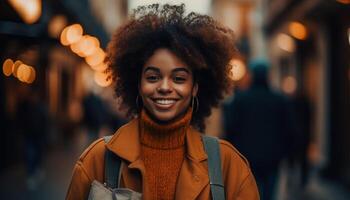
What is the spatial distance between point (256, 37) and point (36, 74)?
1904cm

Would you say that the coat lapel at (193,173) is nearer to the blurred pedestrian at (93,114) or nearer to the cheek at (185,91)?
the cheek at (185,91)

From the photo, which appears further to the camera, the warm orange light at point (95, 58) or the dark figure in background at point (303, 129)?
the warm orange light at point (95, 58)

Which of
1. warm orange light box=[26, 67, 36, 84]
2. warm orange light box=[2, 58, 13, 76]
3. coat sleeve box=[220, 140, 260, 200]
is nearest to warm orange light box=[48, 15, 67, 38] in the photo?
warm orange light box=[2, 58, 13, 76]

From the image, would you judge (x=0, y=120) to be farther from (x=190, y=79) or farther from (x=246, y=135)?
(x=190, y=79)

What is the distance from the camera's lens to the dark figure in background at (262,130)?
681cm

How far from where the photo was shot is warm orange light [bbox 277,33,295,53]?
64.6ft

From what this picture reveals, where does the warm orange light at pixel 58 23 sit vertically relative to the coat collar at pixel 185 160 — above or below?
above

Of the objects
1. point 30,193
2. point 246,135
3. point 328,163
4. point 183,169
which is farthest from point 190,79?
point 328,163

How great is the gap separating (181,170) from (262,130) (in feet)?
13.0

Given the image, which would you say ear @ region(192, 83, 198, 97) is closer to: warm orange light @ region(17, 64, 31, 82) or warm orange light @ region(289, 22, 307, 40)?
warm orange light @ region(289, 22, 307, 40)

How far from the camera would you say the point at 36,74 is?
19547 mm

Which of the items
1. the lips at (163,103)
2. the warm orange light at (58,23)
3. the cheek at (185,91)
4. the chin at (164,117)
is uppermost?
the warm orange light at (58,23)

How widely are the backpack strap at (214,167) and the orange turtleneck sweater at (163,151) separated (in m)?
0.12

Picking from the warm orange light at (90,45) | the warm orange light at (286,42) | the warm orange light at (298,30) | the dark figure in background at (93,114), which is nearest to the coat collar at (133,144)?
the warm orange light at (298,30)
